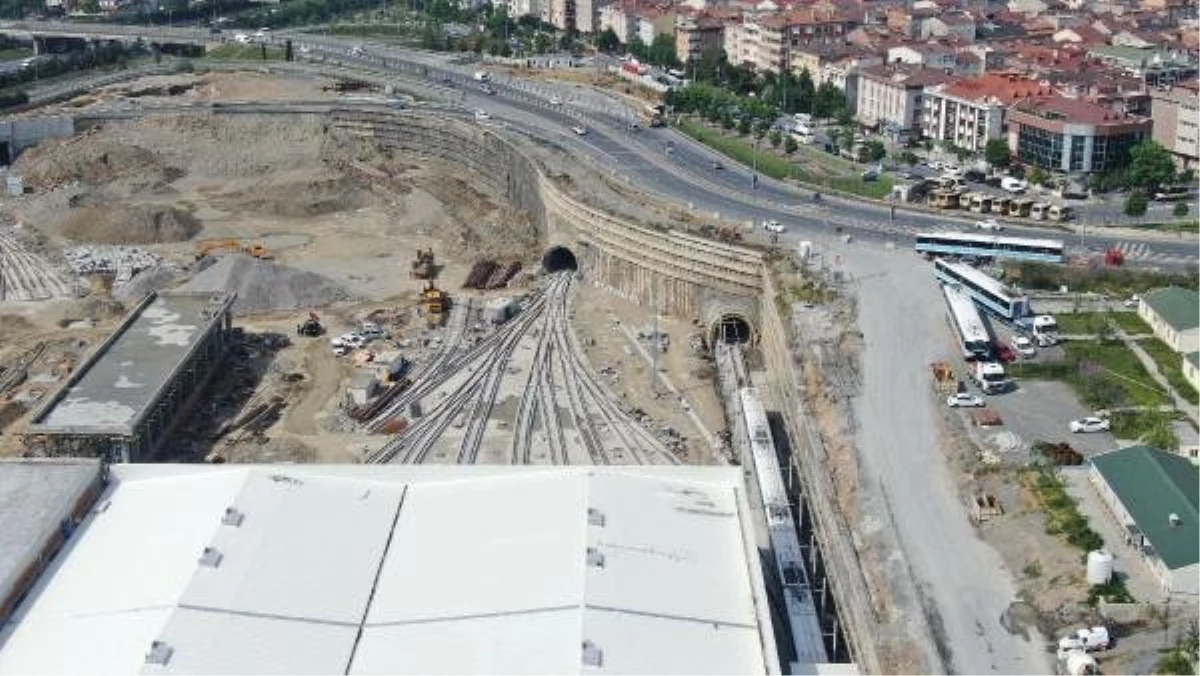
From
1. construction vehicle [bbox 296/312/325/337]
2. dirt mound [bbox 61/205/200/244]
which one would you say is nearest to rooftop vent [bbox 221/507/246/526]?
construction vehicle [bbox 296/312/325/337]

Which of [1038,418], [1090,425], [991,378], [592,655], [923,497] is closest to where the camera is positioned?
[592,655]

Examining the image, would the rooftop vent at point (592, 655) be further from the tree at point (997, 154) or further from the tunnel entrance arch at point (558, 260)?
the tree at point (997, 154)

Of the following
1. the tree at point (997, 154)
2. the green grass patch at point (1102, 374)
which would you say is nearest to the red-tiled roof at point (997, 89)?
the tree at point (997, 154)

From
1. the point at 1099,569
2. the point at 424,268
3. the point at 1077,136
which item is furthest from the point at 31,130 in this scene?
the point at 1099,569

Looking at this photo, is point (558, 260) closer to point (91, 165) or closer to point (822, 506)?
point (822, 506)

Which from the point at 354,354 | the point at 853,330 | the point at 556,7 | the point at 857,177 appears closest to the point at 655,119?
the point at 857,177

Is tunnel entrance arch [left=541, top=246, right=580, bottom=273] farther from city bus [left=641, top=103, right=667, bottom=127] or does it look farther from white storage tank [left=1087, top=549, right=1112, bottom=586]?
white storage tank [left=1087, top=549, right=1112, bottom=586]
